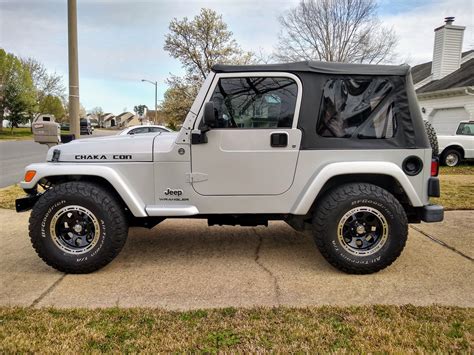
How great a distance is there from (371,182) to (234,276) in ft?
5.57

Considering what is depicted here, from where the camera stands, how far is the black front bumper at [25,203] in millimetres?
3754

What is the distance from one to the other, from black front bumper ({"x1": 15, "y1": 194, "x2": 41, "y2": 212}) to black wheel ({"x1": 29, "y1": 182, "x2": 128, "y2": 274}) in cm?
23

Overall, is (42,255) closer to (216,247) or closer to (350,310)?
(216,247)

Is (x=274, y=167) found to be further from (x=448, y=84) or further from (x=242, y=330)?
(x=448, y=84)

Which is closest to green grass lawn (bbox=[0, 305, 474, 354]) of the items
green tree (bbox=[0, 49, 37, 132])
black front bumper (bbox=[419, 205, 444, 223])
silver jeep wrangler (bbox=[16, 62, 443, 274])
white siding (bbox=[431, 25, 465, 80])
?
silver jeep wrangler (bbox=[16, 62, 443, 274])

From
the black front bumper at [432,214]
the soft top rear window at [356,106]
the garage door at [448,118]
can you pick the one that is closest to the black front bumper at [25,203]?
the soft top rear window at [356,106]

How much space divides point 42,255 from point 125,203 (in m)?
0.93

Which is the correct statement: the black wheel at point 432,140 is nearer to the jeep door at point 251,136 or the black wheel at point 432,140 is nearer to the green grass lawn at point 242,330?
the jeep door at point 251,136

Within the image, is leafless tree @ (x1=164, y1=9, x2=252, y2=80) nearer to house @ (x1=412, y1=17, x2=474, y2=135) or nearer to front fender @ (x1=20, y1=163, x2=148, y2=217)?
house @ (x1=412, y1=17, x2=474, y2=135)

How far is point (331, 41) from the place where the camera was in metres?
24.0

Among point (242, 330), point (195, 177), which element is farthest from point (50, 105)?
point (242, 330)

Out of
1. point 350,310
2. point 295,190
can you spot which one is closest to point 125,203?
point 295,190

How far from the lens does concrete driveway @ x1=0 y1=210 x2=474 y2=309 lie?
10.5 ft

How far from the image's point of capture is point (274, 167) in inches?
143
